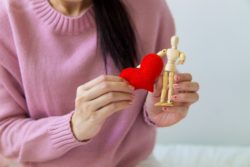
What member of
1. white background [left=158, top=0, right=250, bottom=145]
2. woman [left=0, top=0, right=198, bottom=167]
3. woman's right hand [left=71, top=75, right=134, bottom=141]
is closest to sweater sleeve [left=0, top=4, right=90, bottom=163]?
woman [left=0, top=0, right=198, bottom=167]

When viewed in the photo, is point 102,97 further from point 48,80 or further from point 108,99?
point 48,80

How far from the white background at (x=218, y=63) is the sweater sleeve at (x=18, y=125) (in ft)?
1.88

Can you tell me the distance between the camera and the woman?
29.5 inches

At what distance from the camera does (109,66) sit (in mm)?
784

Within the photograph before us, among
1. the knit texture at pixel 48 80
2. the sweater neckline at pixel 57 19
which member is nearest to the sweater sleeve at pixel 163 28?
the knit texture at pixel 48 80

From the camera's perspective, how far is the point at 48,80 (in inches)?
30.0

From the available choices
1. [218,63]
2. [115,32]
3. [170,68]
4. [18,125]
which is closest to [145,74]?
[170,68]

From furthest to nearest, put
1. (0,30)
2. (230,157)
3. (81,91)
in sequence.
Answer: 1. (230,157)
2. (0,30)
3. (81,91)

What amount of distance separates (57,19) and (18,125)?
0.20 meters

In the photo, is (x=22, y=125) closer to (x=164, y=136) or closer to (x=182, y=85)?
(x=182, y=85)

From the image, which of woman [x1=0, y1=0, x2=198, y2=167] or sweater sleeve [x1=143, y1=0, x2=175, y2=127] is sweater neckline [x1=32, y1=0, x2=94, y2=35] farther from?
sweater sleeve [x1=143, y1=0, x2=175, y2=127]

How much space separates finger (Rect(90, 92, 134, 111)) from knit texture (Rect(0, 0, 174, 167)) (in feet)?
0.41

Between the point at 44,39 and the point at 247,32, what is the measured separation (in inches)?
25.7

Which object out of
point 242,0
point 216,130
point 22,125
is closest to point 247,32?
point 242,0
